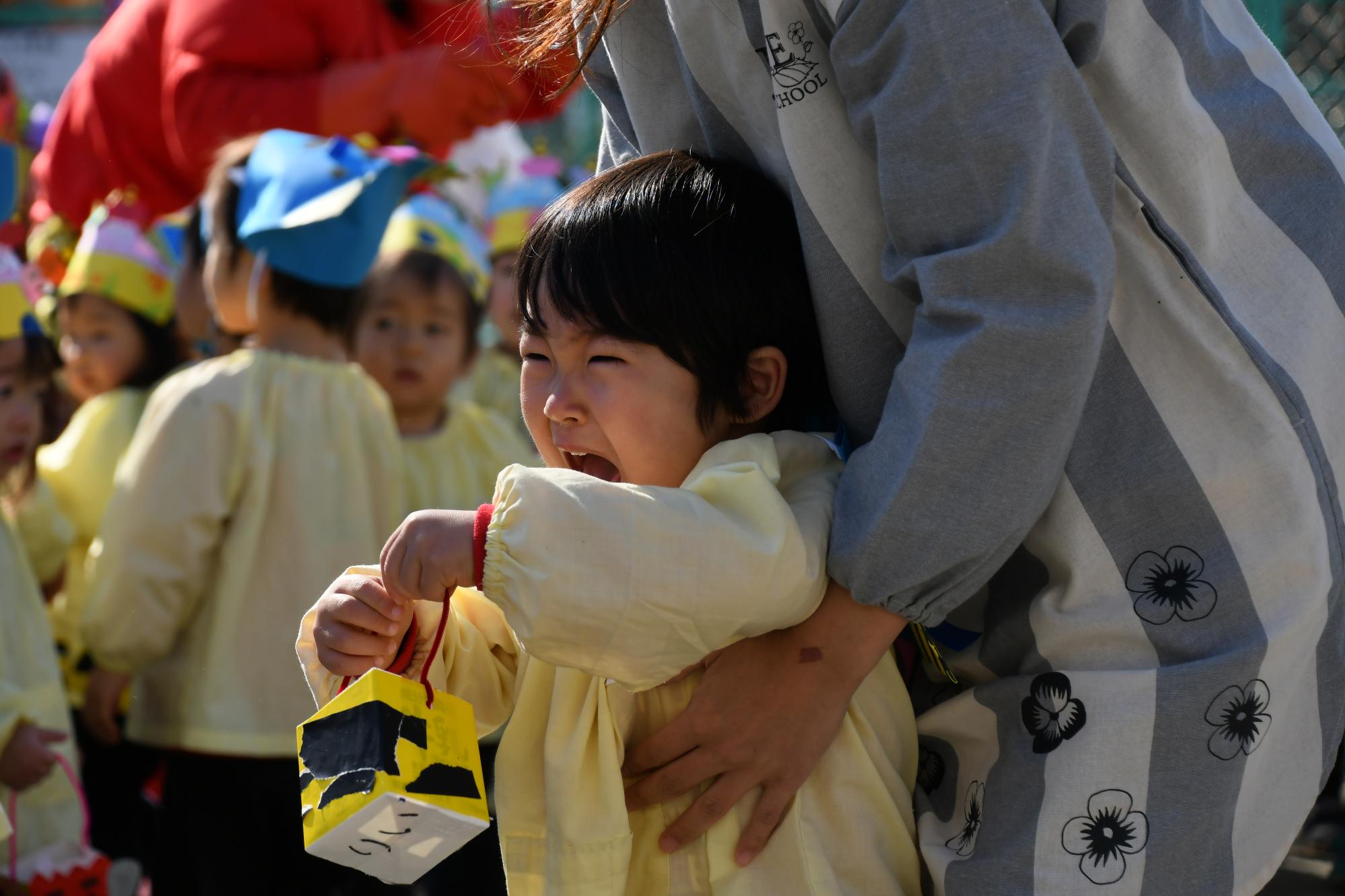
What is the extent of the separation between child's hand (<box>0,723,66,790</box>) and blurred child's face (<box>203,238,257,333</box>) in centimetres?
109

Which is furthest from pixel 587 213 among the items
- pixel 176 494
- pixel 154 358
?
pixel 154 358

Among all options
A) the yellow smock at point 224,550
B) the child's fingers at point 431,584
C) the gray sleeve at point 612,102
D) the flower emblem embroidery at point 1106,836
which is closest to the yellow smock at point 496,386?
the yellow smock at point 224,550

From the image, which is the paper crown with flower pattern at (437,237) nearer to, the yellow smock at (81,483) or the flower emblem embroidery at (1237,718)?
the yellow smock at (81,483)

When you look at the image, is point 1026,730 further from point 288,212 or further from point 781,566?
point 288,212

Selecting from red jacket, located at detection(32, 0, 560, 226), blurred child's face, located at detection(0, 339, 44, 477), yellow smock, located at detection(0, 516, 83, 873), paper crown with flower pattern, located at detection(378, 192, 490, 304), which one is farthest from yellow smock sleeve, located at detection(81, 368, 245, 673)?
red jacket, located at detection(32, 0, 560, 226)

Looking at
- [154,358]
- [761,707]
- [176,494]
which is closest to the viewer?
[761,707]

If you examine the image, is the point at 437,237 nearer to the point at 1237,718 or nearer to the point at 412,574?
the point at 412,574

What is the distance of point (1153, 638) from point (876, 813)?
323 mm

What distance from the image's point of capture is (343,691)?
1.22m

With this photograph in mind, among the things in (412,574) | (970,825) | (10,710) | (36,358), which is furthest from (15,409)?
(970,825)

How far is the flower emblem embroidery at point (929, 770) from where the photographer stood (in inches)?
56.4

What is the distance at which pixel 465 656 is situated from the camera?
1.43 m

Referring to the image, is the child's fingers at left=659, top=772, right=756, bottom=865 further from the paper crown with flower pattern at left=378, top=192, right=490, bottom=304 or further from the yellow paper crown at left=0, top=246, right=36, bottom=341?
the paper crown with flower pattern at left=378, top=192, right=490, bottom=304

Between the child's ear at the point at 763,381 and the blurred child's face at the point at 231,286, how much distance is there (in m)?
2.20
